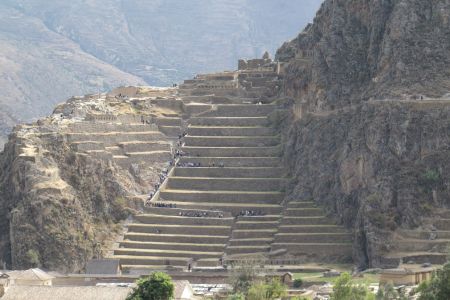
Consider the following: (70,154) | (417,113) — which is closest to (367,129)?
(417,113)

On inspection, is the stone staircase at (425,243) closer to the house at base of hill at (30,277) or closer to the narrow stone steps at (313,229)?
the narrow stone steps at (313,229)

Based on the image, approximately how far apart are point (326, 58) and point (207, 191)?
48.8 ft

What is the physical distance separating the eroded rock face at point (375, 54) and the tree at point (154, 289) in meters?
38.7

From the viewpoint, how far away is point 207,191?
6112 inches

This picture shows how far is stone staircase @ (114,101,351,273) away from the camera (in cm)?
14425

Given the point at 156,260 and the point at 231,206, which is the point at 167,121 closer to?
the point at 231,206

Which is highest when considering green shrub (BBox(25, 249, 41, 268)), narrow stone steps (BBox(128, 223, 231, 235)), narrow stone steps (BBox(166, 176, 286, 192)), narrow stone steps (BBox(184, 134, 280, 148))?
narrow stone steps (BBox(184, 134, 280, 148))

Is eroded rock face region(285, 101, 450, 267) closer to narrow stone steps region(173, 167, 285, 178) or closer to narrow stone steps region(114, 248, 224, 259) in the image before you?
narrow stone steps region(173, 167, 285, 178)

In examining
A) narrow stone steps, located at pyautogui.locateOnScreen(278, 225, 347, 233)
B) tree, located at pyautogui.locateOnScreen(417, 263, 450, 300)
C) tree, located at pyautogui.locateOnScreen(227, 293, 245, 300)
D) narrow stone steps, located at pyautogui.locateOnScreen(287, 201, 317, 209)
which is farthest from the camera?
narrow stone steps, located at pyautogui.locateOnScreen(287, 201, 317, 209)

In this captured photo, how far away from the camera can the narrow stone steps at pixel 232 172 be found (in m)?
156

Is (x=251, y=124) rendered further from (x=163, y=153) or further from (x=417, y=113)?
(x=417, y=113)

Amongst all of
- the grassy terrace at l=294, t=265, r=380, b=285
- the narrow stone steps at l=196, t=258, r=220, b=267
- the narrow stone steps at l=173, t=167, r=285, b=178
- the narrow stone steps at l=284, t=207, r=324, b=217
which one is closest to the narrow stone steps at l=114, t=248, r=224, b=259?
the narrow stone steps at l=196, t=258, r=220, b=267

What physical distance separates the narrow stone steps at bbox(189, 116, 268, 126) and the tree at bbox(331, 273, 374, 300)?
52.6m

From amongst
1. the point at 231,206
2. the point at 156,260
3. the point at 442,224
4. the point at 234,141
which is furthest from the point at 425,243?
the point at 234,141
